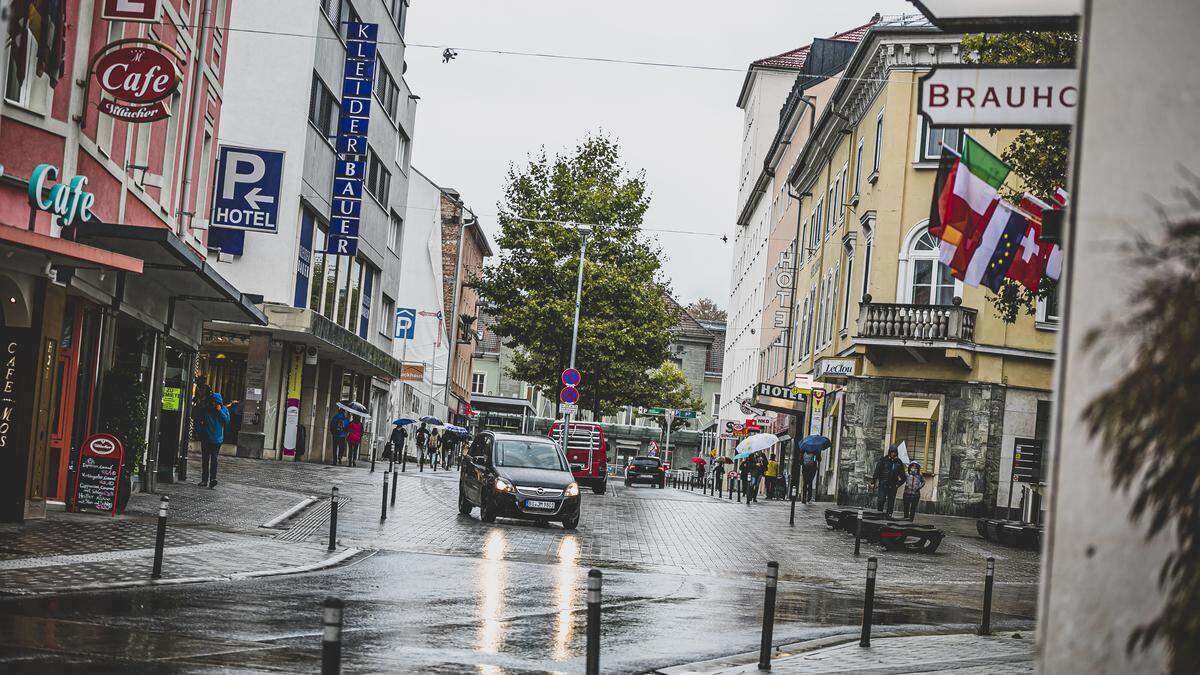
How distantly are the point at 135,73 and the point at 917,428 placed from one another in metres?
26.8

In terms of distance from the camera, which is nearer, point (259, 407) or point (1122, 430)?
point (1122, 430)

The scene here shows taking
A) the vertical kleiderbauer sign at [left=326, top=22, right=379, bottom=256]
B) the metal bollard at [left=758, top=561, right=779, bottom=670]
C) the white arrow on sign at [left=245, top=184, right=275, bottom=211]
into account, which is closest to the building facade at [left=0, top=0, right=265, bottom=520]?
the white arrow on sign at [left=245, top=184, right=275, bottom=211]

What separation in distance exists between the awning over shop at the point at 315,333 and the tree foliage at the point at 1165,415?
1397 inches

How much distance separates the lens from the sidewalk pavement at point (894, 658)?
37.5 ft

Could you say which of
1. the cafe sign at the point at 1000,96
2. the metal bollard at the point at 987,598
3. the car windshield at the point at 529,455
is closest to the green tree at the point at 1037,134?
the metal bollard at the point at 987,598

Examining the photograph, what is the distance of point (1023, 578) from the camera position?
2392 cm

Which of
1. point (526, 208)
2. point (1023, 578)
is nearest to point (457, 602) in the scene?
point (1023, 578)

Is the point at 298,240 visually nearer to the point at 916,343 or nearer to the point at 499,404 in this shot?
the point at 916,343

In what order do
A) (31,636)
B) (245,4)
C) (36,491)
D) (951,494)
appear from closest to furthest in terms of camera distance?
(31,636)
(36,491)
(951,494)
(245,4)

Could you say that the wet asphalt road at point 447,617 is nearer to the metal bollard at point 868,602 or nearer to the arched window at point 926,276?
the metal bollard at point 868,602

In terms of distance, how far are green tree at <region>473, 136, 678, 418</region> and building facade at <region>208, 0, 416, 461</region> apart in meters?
9.70

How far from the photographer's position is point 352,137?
150 ft

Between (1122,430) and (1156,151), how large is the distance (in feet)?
3.21

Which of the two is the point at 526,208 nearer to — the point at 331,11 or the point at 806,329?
the point at 806,329
